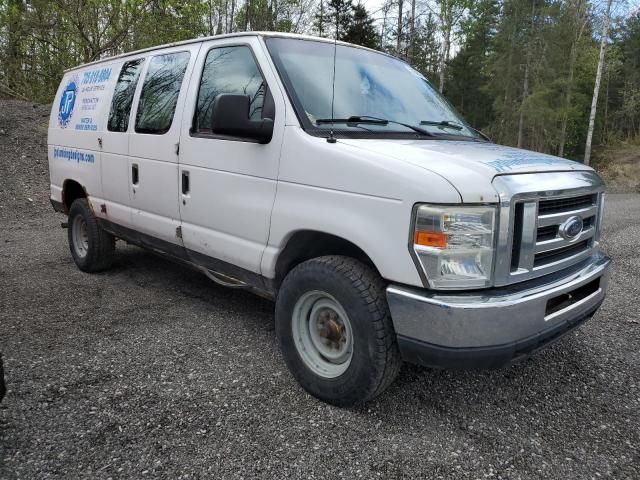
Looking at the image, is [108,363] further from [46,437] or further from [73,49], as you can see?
[73,49]

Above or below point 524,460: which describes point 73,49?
above

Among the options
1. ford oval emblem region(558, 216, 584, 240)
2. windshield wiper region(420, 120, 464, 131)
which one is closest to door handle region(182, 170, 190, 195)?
windshield wiper region(420, 120, 464, 131)

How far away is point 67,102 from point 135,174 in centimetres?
203

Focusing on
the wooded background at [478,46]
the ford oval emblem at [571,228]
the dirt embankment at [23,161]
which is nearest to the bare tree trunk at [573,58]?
the wooded background at [478,46]

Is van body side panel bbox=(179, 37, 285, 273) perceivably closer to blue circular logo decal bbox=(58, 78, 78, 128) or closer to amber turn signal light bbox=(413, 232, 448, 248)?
amber turn signal light bbox=(413, 232, 448, 248)

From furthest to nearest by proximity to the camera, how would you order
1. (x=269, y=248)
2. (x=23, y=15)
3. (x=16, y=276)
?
(x=23, y=15) < (x=16, y=276) < (x=269, y=248)

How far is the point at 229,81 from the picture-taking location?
3.50m

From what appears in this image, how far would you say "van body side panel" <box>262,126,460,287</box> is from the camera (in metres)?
2.39

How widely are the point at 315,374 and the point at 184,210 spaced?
1.67 m

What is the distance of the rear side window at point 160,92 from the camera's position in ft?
12.9

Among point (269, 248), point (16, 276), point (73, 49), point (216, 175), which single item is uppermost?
point (73, 49)

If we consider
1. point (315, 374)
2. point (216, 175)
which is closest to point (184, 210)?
point (216, 175)

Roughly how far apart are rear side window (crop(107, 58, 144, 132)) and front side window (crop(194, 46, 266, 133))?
1.13m

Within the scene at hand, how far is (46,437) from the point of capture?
2.56 metres
